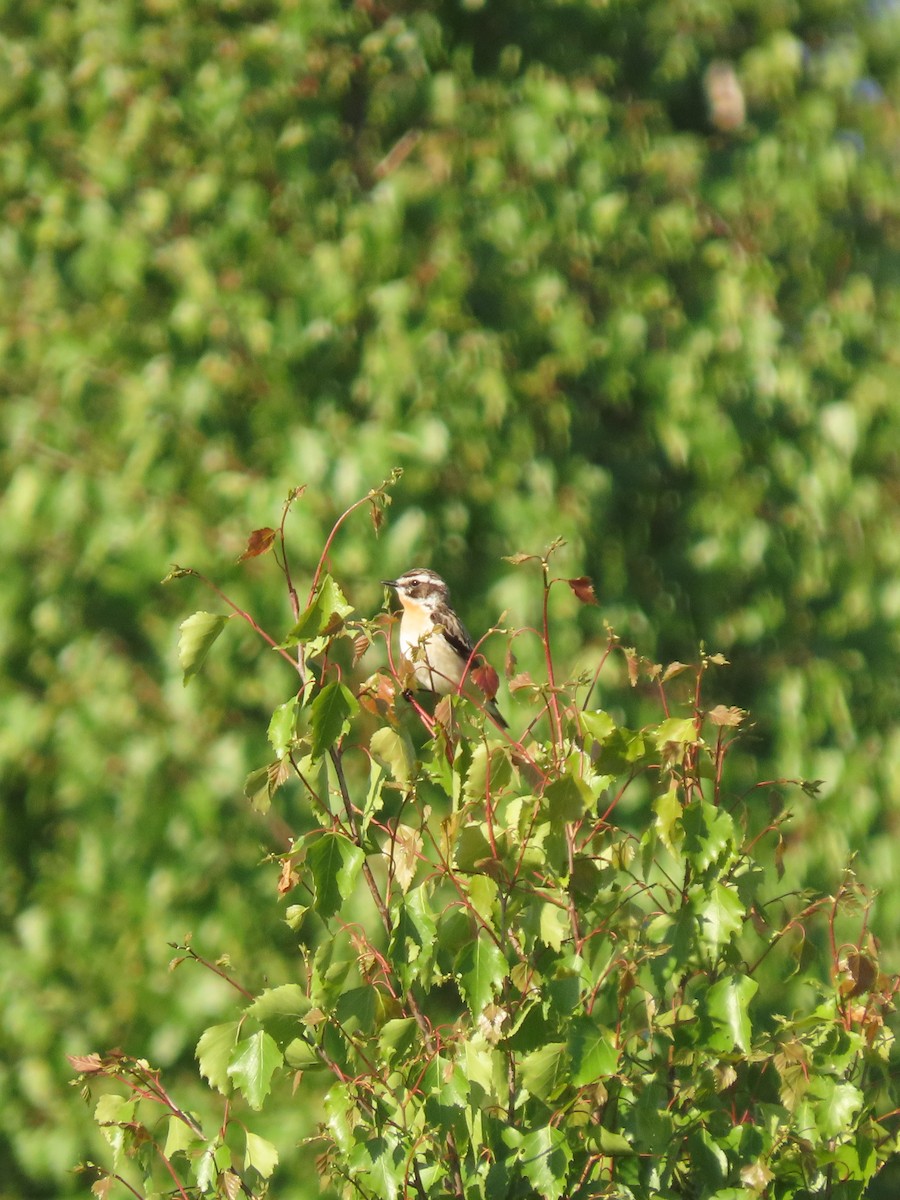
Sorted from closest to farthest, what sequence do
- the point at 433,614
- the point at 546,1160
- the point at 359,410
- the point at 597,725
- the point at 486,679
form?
1. the point at 546,1160
2. the point at 597,725
3. the point at 486,679
4. the point at 433,614
5. the point at 359,410

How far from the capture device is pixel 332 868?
2590mm

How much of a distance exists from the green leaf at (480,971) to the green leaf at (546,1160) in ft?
0.77

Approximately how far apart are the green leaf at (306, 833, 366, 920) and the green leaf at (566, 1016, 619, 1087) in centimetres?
46

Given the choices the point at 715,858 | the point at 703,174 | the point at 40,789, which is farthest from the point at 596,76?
the point at 715,858

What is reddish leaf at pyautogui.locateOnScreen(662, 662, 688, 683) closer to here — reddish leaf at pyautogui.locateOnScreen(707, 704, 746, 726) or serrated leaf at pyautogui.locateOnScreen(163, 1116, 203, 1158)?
reddish leaf at pyautogui.locateOnScreen(707, 704, 746, 726)

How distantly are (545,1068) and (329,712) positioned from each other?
724 mm

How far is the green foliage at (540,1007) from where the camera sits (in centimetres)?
257

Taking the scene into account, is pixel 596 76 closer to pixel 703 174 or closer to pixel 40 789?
pixel 703 174

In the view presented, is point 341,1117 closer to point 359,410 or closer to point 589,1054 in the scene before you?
point 589,1054

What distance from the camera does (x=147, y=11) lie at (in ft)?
20.9

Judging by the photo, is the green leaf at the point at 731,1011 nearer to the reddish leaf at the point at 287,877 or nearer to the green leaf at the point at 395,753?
the green leaf at the point at 395,753

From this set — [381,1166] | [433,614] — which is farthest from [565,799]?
[433,614]

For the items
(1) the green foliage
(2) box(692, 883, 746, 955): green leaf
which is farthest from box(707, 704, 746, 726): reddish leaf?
(2) box(692, 883, 746, 955): green leaf

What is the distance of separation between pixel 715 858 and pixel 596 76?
5466 mm
